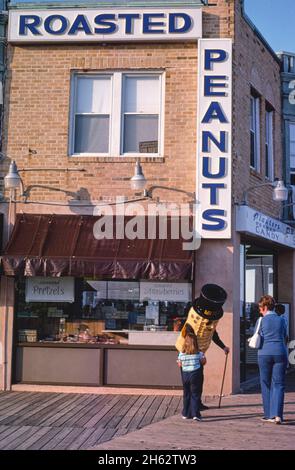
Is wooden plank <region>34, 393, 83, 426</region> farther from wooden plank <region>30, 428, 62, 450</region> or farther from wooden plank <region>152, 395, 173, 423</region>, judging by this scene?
wooden plank <region>152, 395, 173, 423</region>

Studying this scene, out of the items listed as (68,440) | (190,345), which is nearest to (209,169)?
(190,345)

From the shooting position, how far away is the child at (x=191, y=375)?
8.44m

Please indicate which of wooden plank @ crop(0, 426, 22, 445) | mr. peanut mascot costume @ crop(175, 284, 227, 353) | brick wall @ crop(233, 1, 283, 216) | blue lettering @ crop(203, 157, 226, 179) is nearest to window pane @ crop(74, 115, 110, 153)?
blue lettering @ crop(203, 157, 226, 179)

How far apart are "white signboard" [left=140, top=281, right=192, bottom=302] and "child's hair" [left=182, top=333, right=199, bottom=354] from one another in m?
2.29

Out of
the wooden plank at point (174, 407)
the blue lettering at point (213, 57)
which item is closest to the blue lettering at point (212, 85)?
the blue lettering at point (213, 57)

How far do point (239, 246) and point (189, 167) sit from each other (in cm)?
174

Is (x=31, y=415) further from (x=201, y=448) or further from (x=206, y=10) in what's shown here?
(x=206, y=10)

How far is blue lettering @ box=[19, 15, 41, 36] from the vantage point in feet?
37.0

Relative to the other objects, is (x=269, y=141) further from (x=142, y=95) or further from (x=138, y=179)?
(x=138, y=179)

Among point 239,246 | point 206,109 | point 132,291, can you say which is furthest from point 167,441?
point 206,109

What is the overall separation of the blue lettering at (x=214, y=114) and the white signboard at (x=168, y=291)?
2.97 m

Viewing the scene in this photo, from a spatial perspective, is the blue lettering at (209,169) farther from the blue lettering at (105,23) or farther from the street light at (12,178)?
the street light at (12,178)

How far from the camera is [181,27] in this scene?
36.2ft

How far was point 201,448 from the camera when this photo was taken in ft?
22.6
